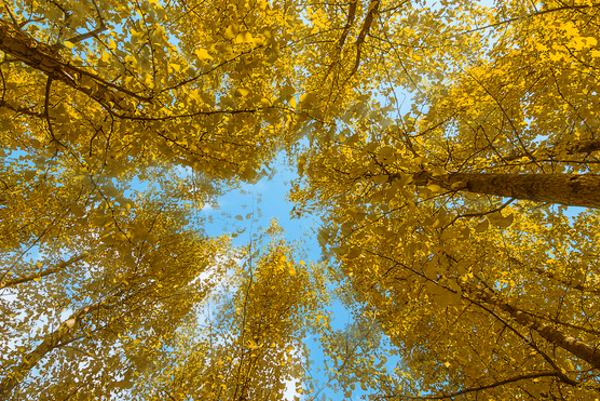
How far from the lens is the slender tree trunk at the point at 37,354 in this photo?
370 cm

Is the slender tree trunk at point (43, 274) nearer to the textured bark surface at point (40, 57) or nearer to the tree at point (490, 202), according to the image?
the textured bark surface at point (40, 57)

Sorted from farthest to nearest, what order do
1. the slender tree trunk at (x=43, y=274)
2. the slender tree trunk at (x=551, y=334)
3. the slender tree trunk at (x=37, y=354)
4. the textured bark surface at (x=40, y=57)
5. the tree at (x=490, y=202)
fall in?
the slender tree trunk at (x=43, y=274), the slender tree trunk at (x=37, y=354), the slender tree trunk at (x=551, y=334), the tree at (x=490, y=202), the textured bark surface at (x=40, y=57)

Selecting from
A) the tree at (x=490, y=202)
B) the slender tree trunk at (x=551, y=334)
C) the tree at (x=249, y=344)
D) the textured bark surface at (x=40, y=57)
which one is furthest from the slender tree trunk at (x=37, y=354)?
the slender tree trunk at (x=551, y=334)

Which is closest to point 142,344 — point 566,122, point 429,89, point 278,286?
point 278,286

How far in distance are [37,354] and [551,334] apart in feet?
25.1

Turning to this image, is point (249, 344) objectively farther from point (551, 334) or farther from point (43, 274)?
point (43, 274)

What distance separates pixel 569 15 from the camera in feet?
8.54

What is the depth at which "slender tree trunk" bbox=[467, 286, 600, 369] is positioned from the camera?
2.10 meters

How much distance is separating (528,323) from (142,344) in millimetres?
6267

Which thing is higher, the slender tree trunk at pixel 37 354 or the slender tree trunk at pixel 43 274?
the slender tree trunk at pixel 43 274

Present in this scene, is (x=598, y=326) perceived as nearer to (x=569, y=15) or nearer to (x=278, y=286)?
(x=569, y=15)

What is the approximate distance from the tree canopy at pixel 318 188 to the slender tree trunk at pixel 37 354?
0.04 m

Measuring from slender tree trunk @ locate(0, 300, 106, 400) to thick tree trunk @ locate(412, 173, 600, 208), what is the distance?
543cm

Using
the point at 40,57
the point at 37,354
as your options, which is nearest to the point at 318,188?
the point at 40,57
